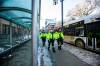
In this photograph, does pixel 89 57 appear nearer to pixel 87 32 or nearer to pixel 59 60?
pixel 59 60

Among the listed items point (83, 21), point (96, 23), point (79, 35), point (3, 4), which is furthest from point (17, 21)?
point (79, 35)

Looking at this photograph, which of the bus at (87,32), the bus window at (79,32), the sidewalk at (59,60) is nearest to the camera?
the sidewalk at (59,60)

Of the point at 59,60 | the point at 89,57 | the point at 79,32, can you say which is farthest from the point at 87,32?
the point at 59,60

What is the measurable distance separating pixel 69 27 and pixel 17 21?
1190 cm

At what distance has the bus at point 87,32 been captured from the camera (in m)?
15.0

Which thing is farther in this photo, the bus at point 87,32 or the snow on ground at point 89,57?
the bus at point 87,32

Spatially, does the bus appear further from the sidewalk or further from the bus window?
the sidewalk

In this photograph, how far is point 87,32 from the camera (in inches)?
664

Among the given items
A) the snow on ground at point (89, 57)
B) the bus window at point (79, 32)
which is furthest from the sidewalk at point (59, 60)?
the bus window at point (79, 32)

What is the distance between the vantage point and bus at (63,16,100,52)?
49.1 ft

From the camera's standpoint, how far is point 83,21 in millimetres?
17688

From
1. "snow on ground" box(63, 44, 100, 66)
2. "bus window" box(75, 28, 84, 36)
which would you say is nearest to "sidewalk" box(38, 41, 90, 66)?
"snow on ground" box(63, 44, 100, 66)

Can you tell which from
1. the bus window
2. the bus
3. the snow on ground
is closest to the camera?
the snow on ground

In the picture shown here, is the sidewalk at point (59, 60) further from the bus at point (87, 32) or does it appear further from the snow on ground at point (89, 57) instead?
the bus at point (87, 32)
